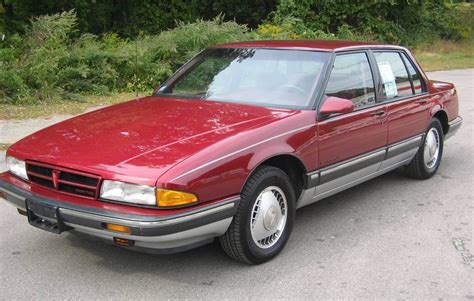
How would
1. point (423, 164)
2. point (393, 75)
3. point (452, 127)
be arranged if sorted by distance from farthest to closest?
point (452, 127)
point (423, 164)
point (393, 75)

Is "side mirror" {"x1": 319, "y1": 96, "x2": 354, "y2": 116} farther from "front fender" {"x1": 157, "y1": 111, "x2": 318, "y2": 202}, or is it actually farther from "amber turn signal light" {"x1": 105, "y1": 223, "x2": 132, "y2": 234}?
"amber turn signal light" {"x1": 105, "y1": 223, "x2": 132, "y2": 234}

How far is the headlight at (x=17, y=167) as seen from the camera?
3852mm

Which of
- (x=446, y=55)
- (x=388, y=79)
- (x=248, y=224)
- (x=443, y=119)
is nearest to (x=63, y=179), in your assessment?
(x=248, y=224)

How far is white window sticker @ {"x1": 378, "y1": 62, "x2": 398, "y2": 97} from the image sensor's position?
5250 millimetres

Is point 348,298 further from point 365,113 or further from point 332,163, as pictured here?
point 365,113

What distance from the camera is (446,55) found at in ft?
77.6

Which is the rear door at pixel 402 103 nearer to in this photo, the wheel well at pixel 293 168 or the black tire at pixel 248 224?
the wheel well at pixel 293 168

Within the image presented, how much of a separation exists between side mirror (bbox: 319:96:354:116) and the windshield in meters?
0.16

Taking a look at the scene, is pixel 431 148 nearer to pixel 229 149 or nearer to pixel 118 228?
pixel 229 149

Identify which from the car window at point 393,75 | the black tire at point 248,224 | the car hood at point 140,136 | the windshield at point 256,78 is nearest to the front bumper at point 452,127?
the car window at point 393,75

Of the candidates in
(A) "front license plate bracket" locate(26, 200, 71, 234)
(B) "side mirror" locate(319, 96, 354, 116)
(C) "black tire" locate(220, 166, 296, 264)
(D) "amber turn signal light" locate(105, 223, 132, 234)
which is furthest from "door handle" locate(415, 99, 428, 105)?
(A) "front license plate bracket" locate(26, 200, 71, 234)

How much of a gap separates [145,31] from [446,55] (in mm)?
12754

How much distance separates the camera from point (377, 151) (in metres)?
5.02

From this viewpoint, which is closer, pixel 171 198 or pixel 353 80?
pixel 171 198
